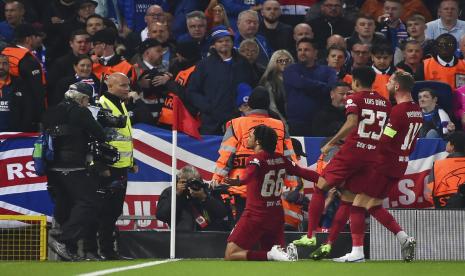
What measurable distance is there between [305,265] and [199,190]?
3122mm

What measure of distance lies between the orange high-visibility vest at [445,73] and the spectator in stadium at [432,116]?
84cm

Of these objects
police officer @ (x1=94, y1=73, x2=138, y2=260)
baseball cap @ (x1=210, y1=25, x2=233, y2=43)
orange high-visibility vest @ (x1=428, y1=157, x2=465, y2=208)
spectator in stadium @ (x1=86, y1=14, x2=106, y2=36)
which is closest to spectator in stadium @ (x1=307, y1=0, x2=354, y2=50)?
baseball cap @ (x1=210, y1=25, x2=233, y2=43)

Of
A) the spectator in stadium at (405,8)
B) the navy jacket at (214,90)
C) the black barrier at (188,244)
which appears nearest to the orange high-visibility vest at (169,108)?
the navy jacket at (214,90)

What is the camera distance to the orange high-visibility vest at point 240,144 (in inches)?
612

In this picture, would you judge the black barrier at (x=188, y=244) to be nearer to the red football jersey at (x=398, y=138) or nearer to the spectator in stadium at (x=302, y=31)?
the red football jersey at (x=398, y=138)

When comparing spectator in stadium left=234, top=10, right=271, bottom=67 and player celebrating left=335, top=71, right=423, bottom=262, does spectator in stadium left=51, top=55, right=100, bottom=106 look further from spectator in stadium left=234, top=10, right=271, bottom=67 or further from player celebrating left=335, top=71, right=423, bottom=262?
player celebrating left=335, top=71, right=423, bottom=262

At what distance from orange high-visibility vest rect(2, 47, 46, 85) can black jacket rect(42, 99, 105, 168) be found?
10.3ft

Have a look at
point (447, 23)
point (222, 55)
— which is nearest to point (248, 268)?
point (222, 55)

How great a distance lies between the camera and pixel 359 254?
556 inches

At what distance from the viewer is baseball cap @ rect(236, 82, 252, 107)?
17500mm

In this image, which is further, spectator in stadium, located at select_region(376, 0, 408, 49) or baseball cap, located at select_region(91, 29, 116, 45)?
spectator in stadium, located at select_region(376, 0, 408, 49)

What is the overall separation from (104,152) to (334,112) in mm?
4236

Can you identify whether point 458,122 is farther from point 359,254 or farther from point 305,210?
point 359,254

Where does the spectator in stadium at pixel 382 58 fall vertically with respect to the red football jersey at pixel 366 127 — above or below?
above
